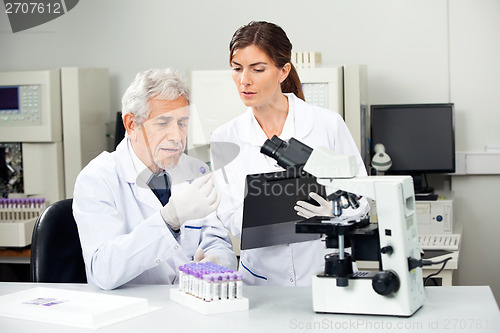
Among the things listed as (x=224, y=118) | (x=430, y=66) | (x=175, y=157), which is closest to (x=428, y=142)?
(x=430, y=66)

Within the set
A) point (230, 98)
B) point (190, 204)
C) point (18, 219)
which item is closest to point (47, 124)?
point (18, 219)

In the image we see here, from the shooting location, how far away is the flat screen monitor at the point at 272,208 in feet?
6.22

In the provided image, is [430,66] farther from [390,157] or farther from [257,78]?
[257,78]

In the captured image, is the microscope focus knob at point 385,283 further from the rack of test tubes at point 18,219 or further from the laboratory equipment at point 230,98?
the rack of test tubes at point 18,219

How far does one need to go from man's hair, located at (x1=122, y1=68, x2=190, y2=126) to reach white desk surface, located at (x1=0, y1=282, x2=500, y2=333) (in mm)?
543

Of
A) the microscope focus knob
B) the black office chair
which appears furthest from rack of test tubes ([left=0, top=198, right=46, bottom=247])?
the microscope focus knob

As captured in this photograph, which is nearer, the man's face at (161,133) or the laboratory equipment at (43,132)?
the man's face at (161,133)

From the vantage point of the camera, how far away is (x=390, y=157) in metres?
3.15

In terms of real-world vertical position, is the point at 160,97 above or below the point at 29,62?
below

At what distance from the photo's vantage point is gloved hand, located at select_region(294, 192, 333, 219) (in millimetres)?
1797

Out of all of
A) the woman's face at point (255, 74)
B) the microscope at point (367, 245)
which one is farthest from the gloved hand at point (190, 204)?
the woman's face at point (255, 74)

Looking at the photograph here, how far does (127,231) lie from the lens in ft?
5.71

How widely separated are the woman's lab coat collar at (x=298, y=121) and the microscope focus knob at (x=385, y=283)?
740 mm

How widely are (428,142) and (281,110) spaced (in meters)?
1.33
